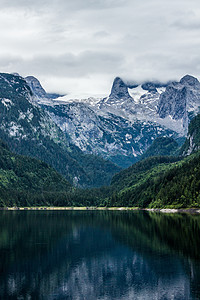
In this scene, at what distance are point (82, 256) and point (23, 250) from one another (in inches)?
718

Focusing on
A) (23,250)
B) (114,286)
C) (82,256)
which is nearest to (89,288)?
(114,286)

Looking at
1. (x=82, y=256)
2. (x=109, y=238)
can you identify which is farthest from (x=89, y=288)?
(x=109, y=238)

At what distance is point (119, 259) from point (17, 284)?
32605 millimetres

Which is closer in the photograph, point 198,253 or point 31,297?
point 31,297

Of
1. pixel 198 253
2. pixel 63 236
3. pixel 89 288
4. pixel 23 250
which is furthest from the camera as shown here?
pixel 63 236

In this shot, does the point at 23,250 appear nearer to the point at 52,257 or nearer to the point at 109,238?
the point at 52,257

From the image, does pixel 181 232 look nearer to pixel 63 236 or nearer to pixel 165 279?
pixel 63 236

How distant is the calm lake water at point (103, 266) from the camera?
7119 centimetres

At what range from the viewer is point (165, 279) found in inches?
3083

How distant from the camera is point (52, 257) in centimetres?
10344

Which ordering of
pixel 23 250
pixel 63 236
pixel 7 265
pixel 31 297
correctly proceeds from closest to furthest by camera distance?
pixel 31 297 → pixel 7 265 → pixel 23 250 → pixel 63 236

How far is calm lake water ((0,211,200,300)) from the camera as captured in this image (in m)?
71.2

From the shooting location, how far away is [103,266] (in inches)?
3639

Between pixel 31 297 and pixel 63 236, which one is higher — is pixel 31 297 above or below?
above
